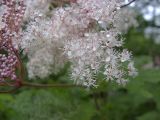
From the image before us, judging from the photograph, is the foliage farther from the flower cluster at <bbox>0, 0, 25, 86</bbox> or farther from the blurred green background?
the flower cluster at <bbox>0, 0, 25, 86</bbox>

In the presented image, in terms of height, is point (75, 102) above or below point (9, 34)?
below

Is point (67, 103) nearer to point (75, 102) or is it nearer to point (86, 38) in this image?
point (75, 102)

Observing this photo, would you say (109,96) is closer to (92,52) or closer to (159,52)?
(159,52)

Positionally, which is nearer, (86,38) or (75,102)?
(86,38)

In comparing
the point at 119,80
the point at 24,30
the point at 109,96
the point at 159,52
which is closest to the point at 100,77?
the point at 119,80

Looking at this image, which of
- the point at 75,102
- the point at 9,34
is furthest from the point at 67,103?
the point at 9,34

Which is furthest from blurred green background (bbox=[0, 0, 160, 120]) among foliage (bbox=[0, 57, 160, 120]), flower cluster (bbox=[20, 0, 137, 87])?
flower cluster (bbox=[20, 0, 137, 87])
